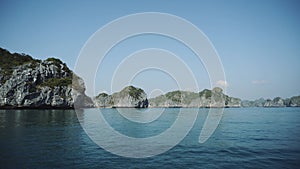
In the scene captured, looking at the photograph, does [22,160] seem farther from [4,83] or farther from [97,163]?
[4,83]

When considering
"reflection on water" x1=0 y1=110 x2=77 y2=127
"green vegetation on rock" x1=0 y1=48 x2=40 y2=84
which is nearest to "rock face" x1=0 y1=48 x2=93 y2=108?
"green vegetation on rock" x1=0 y1=48 x2=40 y2=84

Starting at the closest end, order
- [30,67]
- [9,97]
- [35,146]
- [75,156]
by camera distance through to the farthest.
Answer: [75,156] < [35,146] < [9,97] < [30,67]

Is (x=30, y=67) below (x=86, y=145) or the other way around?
the other way around

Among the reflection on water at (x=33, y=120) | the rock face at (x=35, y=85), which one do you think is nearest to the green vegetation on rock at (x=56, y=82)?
the rock face at (x=35, y=85)

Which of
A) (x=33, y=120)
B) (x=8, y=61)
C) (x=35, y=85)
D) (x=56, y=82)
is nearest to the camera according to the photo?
(x=33, y=120)

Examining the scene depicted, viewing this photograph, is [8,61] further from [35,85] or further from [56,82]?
[56,82]

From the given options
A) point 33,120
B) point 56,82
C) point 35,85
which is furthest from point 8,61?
point 33,120

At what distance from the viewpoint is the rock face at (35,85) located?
147 m

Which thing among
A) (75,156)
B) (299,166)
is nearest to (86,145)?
(75,156)

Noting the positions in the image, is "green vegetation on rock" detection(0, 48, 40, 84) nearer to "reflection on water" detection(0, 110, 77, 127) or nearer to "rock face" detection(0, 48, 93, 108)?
"rock face" detection(0, 48, 93, 108)

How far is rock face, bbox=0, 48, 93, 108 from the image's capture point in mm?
147375

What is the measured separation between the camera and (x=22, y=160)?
20.2 metres

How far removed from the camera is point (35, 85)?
161125mm

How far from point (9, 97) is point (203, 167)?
523 ft
